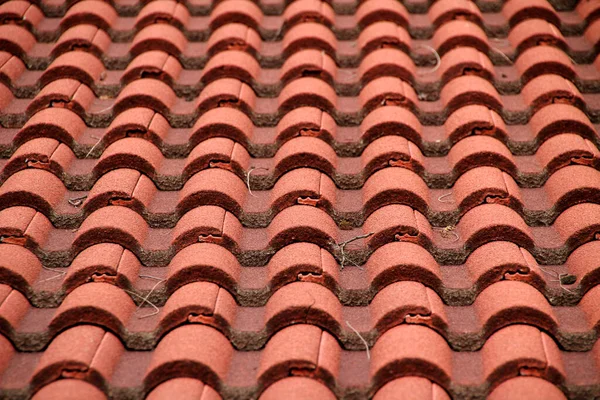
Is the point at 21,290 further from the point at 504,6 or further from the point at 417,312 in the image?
the point at 504,6

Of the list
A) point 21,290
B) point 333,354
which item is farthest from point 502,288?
point 21,290

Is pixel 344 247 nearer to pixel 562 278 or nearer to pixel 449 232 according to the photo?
pixel 449 232

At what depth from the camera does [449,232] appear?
145 inches

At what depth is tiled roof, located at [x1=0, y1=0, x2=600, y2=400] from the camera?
312 centimetres

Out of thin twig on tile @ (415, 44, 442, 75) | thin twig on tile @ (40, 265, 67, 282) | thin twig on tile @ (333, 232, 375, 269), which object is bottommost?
thin twig on tile @ (40, 265, 67, 282)

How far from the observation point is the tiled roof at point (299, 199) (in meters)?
3.12

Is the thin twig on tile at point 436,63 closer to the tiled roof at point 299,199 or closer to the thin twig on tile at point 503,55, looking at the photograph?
the tiled roof at point 299,199

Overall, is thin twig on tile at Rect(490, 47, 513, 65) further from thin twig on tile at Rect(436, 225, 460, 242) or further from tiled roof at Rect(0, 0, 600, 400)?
thin twig on tile at Rect(436, 225, 460, 242)

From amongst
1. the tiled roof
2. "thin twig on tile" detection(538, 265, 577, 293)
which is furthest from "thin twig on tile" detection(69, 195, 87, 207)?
"thin twig on tile" detection(538, 265, 577, 293)

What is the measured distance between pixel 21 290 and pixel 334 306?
4.29ft

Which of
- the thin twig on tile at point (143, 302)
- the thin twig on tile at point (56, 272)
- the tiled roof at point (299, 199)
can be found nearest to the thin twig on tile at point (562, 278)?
the tiled roof at point (299, 199)

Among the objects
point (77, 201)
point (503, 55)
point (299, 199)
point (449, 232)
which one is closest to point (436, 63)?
point (503, 55)

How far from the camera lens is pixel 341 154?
407 centimetres

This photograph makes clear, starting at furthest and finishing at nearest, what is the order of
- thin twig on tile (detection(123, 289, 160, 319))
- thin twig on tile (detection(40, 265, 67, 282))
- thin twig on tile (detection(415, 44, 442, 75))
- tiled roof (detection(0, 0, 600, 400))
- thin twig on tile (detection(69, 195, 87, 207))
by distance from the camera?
thin twig on tile (detection(415, 44, 442, 75)) < thin twig on tile (detection(69, 195, 87, 207)) < thin twig on tile (detection(40, 265, 67, 282)) < thin twig on tile (detection(123, 289, 160, 319)) < tiled roof (detection(0, 0, 600, 400))
